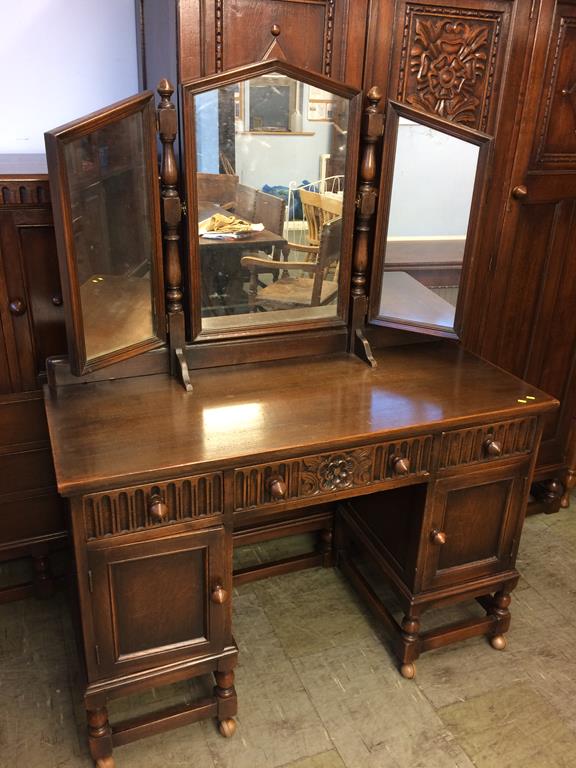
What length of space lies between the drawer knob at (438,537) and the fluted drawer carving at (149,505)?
0.61 m

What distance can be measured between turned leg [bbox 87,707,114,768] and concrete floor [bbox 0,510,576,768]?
49mm

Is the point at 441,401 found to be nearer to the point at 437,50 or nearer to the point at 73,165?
the point at 437,50

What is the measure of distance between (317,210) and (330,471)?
0.68m

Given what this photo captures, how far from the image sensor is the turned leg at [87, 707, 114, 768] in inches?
63.4

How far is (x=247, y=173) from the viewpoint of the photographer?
67.1 inches

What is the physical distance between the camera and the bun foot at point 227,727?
5.75 ft

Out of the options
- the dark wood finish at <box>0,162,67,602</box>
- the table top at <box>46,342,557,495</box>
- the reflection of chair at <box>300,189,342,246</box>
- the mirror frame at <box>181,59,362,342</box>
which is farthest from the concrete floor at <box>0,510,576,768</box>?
the reflection of chair at <box>300,189,342,246</box>

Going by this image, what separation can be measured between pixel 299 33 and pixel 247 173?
0.35 metres

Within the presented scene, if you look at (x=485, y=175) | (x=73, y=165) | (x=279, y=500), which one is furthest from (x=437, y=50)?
(x=279, y=500)

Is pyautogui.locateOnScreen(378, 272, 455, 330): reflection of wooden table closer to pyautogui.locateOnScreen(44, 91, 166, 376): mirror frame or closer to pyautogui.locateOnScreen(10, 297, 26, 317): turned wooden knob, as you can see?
pyautogui.locateOnScreen(44, 91, 166, 376): mirror frame

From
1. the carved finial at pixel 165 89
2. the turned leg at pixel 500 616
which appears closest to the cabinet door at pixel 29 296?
the carved finial at pixel 165 89

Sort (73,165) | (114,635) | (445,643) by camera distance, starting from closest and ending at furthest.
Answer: (73,165) < (114,635) < (445,643)

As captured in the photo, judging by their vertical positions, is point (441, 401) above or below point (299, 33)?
below

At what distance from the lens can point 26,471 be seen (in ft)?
6.56
